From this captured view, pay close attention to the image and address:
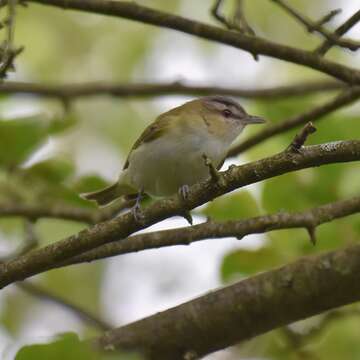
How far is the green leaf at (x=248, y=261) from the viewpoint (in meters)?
4.26

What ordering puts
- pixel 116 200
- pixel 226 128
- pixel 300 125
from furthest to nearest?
1. pixel 116 200
2. pixel 226 128
3. pixel 300 125

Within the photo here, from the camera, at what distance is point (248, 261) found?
4270 millimetres

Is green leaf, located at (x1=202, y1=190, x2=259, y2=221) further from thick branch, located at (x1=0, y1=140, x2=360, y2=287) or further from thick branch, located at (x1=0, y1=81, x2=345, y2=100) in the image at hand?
thick branch, located at (x1=0, y1=81, x2=345, y2=100)

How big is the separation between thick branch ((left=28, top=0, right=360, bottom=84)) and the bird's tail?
154cm

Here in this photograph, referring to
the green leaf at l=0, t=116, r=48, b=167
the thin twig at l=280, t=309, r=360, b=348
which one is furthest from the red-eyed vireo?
the thin twig at l=280, t=309, r=360, b=348

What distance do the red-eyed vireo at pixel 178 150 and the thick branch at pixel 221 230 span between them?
2.56 feet

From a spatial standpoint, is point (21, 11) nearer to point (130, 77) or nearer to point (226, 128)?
point (130, 77)

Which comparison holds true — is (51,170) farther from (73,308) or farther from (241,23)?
(241,23)

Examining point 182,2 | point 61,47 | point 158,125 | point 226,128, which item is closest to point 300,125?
point 226,128

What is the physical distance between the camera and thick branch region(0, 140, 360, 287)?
8.63 feet

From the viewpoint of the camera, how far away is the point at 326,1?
848 centimetres

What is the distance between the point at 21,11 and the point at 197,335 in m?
5.66

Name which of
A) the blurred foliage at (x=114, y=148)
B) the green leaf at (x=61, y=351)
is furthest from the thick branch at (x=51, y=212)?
the green leaf at (x=61, y=351)

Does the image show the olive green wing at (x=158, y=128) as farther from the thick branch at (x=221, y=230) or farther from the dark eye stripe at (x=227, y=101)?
the thick branch at (x=221, y=230)
